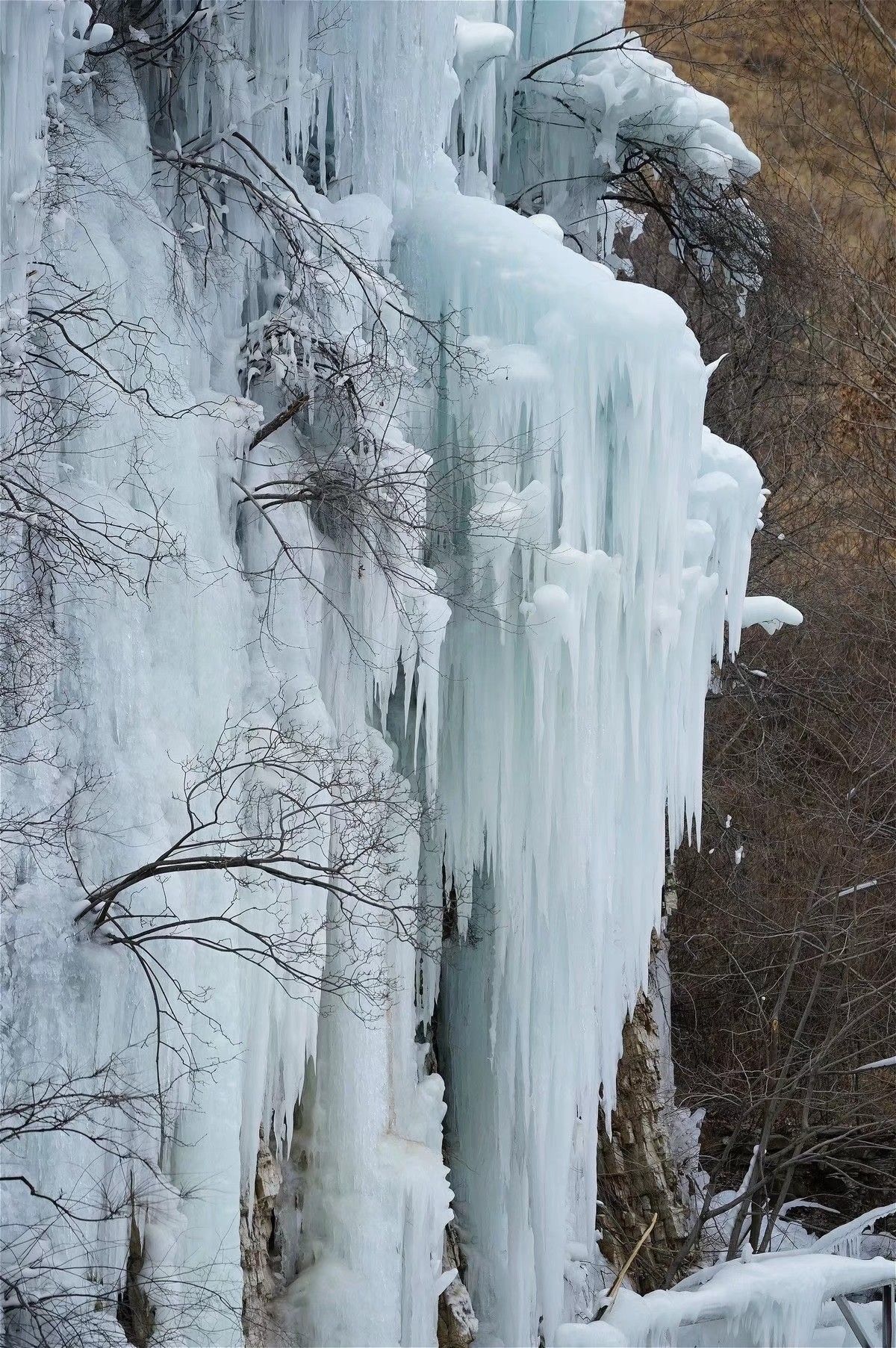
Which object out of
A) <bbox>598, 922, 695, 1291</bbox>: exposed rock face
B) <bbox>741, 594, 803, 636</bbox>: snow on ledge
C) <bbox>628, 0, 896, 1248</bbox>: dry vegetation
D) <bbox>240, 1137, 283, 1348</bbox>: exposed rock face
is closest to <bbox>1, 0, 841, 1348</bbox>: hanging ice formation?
<bbox>240, 1137, 283, 1348</bbox>: exposed rock face

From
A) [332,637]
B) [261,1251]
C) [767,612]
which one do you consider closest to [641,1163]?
[767,612]

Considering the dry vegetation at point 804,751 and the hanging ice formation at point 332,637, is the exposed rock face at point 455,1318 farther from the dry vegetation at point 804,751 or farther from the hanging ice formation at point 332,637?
the dry vegetation at point 804,751

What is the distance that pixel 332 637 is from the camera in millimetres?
7480

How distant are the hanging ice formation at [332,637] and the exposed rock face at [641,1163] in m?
2.51

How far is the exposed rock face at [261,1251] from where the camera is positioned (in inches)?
280

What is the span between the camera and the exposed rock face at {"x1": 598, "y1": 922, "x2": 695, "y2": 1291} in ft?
37.3

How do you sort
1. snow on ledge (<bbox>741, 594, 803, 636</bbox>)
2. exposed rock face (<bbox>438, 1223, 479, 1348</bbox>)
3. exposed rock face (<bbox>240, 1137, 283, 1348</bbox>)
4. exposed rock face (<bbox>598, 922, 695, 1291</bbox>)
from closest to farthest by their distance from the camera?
exposed rock face (<bbox>240, 1137, 283, 1348</bbox>) → exposed rock face (<bbox>438, 1223, 479, 1348</bbox>) → snow on ledge (<bbox>741, 594, 803, 636</bbox>) → exposed rock face (<bbox>598, 922, 695, 1291</bbox>)

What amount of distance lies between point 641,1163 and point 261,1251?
4.80 meters

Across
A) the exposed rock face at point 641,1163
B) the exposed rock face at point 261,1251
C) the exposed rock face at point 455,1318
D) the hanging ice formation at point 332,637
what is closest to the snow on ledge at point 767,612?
the hanging ice formation at point 332,637

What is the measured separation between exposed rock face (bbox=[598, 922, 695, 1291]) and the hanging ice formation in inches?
98.7

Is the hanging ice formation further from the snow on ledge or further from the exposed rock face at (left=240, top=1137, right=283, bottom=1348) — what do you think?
the snow on ledge

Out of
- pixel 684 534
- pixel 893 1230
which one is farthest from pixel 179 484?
pixel 893 1230

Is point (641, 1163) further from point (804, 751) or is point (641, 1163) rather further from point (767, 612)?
point (804, 751)

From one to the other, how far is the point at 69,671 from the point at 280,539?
1.14 metres
